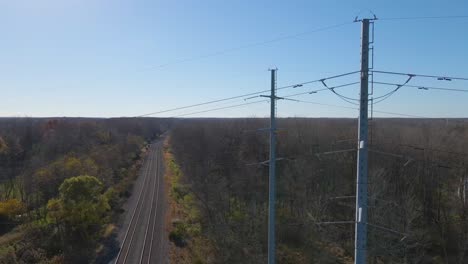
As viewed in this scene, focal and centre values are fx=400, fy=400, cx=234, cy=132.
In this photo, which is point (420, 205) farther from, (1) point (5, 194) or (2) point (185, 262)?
(1) point (5, 194)

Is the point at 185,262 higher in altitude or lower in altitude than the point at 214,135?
lower

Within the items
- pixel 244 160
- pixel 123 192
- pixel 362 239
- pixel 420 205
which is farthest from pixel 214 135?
pixel 362 239

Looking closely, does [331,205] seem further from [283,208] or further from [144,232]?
[144,232]

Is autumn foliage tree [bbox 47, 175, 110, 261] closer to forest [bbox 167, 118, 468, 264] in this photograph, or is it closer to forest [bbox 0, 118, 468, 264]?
forest [bbox 0, 118, 468, 264]

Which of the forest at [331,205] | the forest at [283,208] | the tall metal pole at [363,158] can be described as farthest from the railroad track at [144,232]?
the tall metal pole at [363,158]

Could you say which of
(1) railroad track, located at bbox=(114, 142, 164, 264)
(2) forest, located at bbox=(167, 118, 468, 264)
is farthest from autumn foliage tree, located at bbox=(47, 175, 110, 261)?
(2) forest, located at bbox=(167, 118, 468, 264)

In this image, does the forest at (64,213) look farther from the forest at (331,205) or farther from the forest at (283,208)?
the forest at (331,205)

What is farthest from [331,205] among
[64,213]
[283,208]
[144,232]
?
[64,213]
